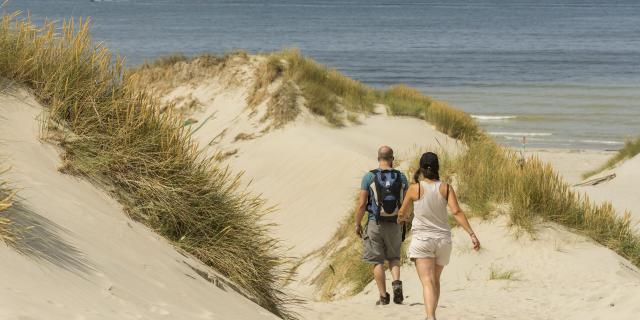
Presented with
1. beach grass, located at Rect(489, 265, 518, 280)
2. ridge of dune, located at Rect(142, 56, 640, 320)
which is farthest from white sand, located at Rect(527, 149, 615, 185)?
beach grass, located at Rect(489, 265, 518, 280)

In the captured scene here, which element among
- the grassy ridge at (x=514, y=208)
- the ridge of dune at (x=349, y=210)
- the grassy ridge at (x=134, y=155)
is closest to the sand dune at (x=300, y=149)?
the ridge of dune at (x=349, y=210)

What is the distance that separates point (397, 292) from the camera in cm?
920

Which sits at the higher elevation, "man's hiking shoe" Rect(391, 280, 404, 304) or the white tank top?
the white tank top

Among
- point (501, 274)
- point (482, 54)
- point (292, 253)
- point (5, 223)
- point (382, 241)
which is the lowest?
point (292, 253)

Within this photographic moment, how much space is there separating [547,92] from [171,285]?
38462 mm

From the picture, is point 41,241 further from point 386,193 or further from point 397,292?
point 397,292

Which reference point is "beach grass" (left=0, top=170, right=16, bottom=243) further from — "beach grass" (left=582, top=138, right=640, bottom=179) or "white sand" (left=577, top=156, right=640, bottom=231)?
"beach grass" (left=582, top=138, right=640, bottom=179)

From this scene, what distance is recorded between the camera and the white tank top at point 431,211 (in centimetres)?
753

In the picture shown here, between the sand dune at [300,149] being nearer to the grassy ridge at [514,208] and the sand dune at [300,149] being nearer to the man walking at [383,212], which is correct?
the grassy ridge at [514,208]

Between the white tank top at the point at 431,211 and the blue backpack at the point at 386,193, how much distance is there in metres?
0.93

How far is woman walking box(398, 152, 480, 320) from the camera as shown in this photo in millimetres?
7531

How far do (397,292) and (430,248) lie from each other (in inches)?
68.4

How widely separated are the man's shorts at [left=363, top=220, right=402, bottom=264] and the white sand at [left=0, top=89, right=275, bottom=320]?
2.15 metres

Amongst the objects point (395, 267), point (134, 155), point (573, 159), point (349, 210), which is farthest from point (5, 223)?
point (573, 159)
